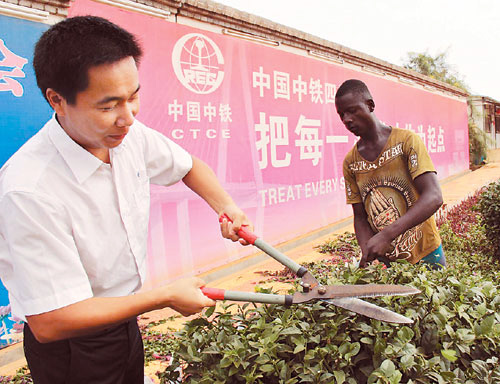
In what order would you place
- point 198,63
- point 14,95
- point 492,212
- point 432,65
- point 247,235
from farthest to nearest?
point 432,65
point 198,63
point 492,212
point 14,95
point 247,235

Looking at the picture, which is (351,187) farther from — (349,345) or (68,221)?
(68,221)

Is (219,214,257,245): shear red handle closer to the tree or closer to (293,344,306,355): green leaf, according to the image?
(293,344,306,355): green leaf

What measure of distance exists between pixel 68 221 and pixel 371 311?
1019 mm

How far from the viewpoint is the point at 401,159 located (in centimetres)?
252

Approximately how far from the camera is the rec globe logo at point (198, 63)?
207 inches

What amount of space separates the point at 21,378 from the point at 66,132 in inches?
105

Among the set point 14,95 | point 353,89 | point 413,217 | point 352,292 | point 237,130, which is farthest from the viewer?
point 237,130

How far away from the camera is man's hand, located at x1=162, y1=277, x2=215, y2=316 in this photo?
4.69 feet

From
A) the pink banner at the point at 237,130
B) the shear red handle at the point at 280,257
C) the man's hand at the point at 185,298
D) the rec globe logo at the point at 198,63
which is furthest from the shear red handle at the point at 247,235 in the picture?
the rec globe logo at the point at 198,63

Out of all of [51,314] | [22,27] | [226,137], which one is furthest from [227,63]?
[51,314]

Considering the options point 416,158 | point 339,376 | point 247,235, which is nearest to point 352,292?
point 339,376

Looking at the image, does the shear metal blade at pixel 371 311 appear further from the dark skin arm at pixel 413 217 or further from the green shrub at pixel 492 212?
the green shrub at pixel 492 212

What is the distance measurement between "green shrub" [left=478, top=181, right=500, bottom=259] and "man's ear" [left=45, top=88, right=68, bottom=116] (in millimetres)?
4812

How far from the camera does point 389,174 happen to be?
2.57 metres
